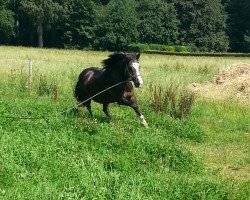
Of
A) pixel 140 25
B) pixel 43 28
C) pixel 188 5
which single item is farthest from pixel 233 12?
pixel 43 28

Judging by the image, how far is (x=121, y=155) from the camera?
9.30 meters

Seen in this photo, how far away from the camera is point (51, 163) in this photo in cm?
838

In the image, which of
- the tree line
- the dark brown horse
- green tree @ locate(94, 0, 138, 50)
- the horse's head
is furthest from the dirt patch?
green tree @ locate(94, 0, 138, 50)

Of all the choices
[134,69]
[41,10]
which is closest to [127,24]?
[41,10]

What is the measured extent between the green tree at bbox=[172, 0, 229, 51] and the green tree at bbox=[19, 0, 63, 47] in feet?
73.0

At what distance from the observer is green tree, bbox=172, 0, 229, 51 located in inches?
3083

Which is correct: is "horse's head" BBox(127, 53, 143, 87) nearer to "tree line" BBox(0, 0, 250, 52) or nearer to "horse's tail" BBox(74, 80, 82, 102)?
"horse's tail" BBox(74, 80, 82, 102)

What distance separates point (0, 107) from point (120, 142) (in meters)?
3.69

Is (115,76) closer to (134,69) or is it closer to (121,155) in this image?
(134,69)

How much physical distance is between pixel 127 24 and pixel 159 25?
638cm

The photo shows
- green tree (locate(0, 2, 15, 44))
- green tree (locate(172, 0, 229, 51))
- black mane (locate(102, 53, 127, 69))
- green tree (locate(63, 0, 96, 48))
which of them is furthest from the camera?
green tree (locate(172, 0, 229, 51))

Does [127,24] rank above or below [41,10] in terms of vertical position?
below

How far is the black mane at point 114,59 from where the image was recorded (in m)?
12.2

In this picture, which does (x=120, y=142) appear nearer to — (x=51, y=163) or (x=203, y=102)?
(x=51, y=163)
